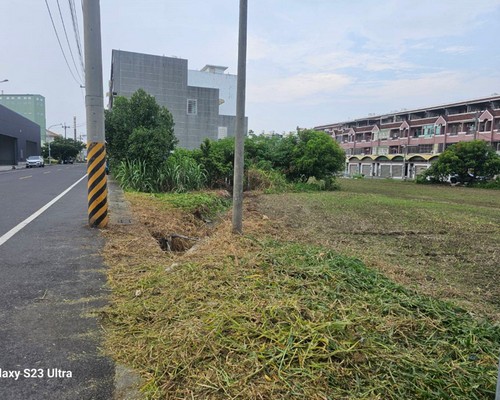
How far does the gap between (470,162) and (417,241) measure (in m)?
33.1

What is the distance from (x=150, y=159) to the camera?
15984 mm

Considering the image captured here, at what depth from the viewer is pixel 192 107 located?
35.8 metres

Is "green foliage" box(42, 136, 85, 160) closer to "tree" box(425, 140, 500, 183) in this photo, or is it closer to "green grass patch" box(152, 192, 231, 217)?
"tree" box(425, 140, 500, 183)

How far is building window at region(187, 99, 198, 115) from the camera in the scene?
35.7 meters

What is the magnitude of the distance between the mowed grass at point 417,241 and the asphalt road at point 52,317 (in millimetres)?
3788

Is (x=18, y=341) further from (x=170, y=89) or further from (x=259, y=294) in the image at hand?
(x=170, y=89)

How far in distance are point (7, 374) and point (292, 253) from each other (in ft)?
11.1

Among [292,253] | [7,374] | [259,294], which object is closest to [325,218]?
[292,253]

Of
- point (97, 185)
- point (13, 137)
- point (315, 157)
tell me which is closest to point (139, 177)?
point (97, 185)

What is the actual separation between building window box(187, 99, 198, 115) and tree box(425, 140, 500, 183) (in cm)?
2553

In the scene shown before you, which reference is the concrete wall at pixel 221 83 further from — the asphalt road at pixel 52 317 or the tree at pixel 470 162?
the asphalt road at pixel 52 317

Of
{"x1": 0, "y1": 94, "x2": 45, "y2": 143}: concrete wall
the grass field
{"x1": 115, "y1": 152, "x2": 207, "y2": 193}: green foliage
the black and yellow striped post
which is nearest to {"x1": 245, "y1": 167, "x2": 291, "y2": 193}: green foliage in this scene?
{"x1": 115, "y1": 152, "x2": 207, "y2": 193}: green foliage

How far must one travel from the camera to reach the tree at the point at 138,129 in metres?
15.9

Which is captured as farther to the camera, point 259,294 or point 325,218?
point 325,218
